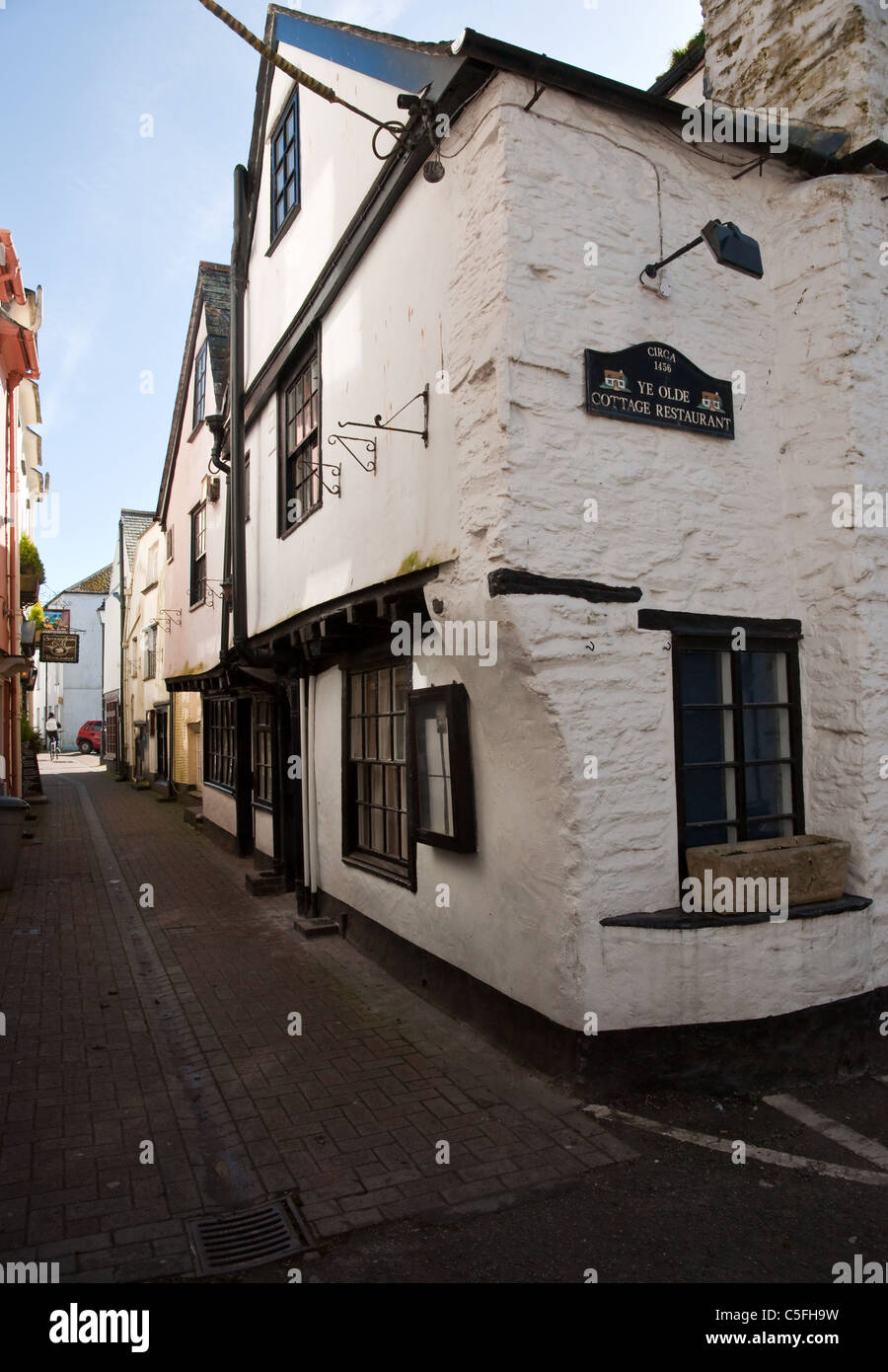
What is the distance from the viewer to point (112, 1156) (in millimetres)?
4117

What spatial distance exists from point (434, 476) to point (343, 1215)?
3.98 metres

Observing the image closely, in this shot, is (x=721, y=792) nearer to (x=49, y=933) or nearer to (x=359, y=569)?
(x=359, y=569)

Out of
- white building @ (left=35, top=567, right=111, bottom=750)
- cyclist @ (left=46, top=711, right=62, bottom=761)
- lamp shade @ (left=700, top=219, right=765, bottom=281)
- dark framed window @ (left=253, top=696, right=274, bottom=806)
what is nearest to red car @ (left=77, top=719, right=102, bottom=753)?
cyclist @ (left=46, top=711, right=62, bottom=761)

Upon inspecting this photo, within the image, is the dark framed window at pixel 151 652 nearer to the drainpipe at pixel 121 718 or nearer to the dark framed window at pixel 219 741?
the drainpipe at pixel 121 718

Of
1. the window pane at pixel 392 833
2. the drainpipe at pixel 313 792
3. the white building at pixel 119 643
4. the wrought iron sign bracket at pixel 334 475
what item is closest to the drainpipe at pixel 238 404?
the drainpipe at pixel 313 792

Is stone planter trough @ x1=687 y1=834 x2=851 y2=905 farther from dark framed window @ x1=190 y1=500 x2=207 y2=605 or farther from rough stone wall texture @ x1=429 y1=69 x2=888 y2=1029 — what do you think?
dark framed window @ x1=190 y1=500 x2=207 y2=605

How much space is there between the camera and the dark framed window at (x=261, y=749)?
1126cm

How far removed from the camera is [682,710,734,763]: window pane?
17.2 ft

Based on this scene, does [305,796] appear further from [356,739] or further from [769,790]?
[769,790]

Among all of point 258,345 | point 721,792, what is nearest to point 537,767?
point 721,792

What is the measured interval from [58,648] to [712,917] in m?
22.8

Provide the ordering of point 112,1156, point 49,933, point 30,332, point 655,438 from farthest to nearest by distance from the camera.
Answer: point 30,332 → point 49,933 → point 655,438 → point 112,1156

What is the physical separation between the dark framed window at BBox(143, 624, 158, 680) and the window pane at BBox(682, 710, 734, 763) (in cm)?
1956

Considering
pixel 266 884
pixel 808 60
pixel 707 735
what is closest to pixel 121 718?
pixel 266 884
